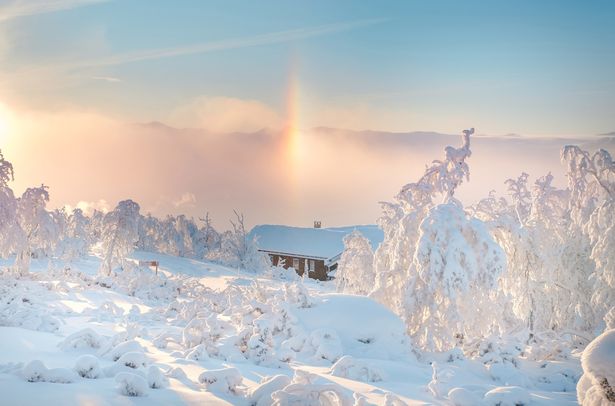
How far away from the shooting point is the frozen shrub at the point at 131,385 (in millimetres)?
7695

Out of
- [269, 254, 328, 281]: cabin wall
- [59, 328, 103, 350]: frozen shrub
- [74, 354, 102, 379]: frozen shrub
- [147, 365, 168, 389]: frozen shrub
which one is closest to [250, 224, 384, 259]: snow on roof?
[269, 254, 328, 281]: cabin wall

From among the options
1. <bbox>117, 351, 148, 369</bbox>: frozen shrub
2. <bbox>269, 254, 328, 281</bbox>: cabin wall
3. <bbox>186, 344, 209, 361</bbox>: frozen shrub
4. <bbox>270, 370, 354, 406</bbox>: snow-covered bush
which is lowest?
<bbox>269, 254, 328, 281</bbox>: cabin wall

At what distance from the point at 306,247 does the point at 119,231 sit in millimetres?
24479

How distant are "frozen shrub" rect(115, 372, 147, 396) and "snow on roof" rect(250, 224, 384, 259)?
147 feet

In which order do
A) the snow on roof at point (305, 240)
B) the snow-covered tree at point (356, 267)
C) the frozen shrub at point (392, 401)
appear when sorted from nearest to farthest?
the frozen shrub at point (392, 401) < the snow-covered tree at point (356, 267) < the snow on roof at point (305, 240)

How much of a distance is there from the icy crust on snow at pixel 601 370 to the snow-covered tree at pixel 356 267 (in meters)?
26.8

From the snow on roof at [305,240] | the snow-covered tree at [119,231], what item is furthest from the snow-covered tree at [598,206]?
the snow on roof at [305,240]

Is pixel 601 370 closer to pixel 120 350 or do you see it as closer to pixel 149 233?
pixel 120 350

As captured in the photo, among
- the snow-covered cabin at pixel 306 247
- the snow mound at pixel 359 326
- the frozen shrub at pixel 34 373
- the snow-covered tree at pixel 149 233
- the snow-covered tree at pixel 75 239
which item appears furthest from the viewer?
the snow-covered tree at pixel 149 233

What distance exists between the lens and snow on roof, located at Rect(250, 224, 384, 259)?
53.9 metres

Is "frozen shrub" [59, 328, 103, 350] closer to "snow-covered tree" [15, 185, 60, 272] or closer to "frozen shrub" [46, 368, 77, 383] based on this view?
"frozen shrub" [46, 368, 77, 383]

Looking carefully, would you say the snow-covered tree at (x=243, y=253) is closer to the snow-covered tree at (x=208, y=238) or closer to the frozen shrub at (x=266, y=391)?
the snow-covered tree at (x=208, y=238)

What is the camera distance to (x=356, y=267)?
1298 inches

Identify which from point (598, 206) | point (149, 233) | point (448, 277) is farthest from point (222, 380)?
point (149, 233)
